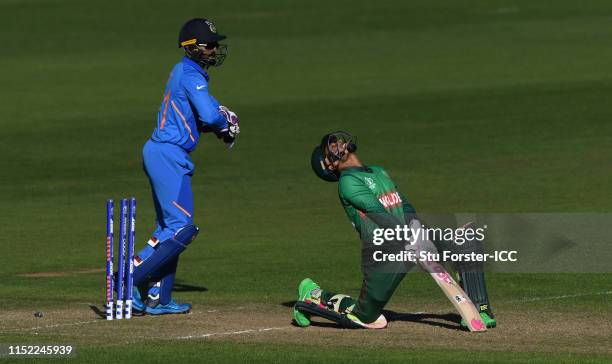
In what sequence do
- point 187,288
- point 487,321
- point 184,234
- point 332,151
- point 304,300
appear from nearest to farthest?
point 487,321 → point 332,151 → point 304,300 → point 184,234 → point 187,288

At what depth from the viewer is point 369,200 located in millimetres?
12961

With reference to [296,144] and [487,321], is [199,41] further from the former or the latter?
[296,144]

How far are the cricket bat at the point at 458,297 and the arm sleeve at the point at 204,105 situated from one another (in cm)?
236

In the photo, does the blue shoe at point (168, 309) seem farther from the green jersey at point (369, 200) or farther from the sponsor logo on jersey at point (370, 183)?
the sponsor logo on jersey at point (370, 183)

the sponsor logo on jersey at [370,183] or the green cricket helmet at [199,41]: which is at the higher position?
the green cricket helmet at [199,41]

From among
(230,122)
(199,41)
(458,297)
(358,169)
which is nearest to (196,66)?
(199,41)

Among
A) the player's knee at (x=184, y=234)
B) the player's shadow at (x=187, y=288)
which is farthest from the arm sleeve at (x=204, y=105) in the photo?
the player's shadow at (x=187, y=288)

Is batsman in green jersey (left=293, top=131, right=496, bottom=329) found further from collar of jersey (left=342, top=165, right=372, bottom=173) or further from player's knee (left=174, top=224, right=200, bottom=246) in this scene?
player's knee (left=174, top=224, right=200, bottom=246)

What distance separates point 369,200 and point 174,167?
2.03m

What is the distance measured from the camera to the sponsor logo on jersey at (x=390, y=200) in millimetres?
13070

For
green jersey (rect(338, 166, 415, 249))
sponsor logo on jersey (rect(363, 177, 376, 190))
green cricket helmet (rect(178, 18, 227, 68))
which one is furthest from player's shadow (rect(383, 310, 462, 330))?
green cricket helmet (rect(178, 18, 227, 68))

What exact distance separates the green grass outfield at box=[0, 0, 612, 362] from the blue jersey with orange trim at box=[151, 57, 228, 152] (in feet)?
5.49

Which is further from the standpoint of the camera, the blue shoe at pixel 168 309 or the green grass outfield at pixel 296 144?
the blue shoe at pixel 168 309

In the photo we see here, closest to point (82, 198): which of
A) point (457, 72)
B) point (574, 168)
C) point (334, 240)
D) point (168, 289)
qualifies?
point (334, 240)
